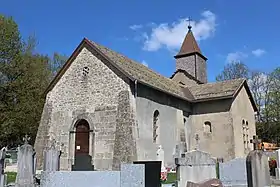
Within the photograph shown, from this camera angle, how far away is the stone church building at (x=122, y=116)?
19656mm

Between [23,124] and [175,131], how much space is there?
16.0 metres

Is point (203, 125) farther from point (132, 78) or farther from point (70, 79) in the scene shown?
point (70, 79)

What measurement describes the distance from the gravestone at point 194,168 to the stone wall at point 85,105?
8.59 meters

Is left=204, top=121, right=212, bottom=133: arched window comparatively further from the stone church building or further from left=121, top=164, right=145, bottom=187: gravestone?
left=121, top=164, right=145, bottom=187: gravestone

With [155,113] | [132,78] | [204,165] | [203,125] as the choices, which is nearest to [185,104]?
[203,125]

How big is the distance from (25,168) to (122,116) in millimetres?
8146

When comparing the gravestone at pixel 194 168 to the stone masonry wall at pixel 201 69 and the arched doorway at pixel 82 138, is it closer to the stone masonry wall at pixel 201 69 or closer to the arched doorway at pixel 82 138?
the arched doorway at pixel 82 138

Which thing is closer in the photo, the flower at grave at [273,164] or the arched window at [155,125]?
the flower at grave at [273,164]

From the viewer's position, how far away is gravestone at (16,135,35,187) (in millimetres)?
12070

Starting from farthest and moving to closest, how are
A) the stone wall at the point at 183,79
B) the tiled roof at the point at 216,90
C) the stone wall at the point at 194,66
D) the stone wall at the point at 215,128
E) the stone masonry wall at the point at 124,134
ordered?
the stone wall at the point at 194,66
the stone wall at the point at 183,79
the tiled roof at the point at 216,90
the stone wall at the point at 215,128
the stone masonry wall at the point at 124,134

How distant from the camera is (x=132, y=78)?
778 inches

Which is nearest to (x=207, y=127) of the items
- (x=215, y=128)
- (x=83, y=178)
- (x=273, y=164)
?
(x=215, y=128)

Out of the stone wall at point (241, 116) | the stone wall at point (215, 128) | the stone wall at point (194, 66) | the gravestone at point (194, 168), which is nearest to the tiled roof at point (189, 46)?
the stone wall at point (194, 66)

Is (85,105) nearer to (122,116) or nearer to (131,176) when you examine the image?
(122,116)
